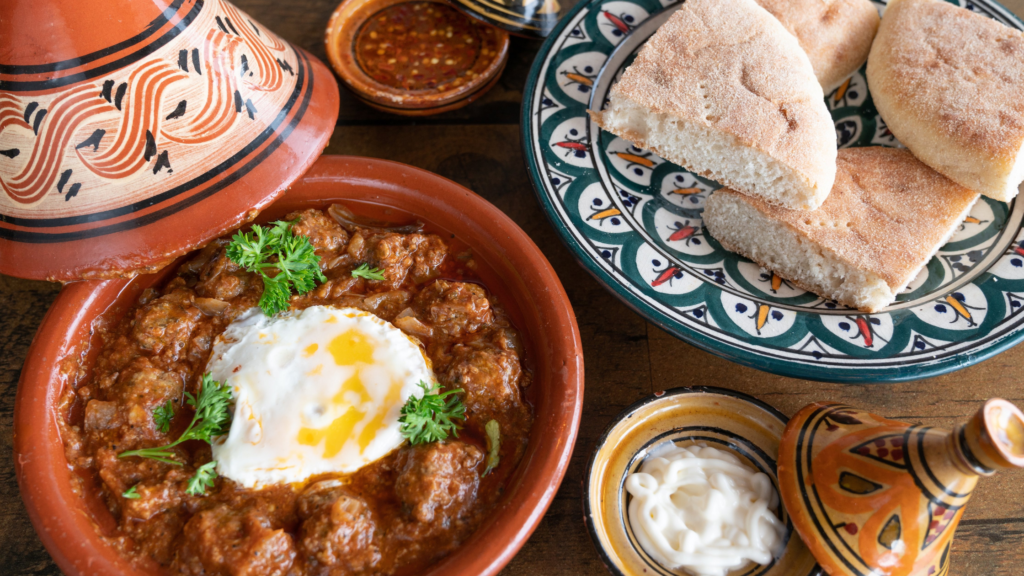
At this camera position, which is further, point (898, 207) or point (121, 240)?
point (898, 207)

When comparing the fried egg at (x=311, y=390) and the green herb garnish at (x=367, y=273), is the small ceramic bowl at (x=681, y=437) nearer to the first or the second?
the fried egg at (x=311, y=390)

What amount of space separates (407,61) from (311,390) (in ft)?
5.89

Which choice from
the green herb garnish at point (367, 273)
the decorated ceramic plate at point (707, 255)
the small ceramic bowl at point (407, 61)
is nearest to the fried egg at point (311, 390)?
the green herb garnish at point (367, 273)

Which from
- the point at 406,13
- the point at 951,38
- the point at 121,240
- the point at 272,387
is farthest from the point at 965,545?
the point at 406,13

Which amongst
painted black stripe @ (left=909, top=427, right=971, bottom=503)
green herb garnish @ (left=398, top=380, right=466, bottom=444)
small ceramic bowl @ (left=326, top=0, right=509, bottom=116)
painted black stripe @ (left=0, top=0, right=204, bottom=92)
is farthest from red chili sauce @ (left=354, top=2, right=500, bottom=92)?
painted black stripe @ (left=909, top=427, right=971, bottom=503)

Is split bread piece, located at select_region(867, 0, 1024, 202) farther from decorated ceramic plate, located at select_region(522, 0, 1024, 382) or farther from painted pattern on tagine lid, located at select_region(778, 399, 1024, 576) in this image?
painted pattern on tagine lid, located at select_region(778, 399, 1024, 576)

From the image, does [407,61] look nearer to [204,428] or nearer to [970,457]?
[204,428]

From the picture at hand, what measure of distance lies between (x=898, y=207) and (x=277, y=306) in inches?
89.1

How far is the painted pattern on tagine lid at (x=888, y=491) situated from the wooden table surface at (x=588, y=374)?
52cm

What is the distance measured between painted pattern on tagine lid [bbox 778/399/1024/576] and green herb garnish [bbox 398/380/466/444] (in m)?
1.07

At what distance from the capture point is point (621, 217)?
240cm

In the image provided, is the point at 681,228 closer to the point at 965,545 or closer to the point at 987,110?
the point at 987,110

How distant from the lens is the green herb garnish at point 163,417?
1966 millimetres

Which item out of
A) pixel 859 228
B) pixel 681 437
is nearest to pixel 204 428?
pixel 681 437
